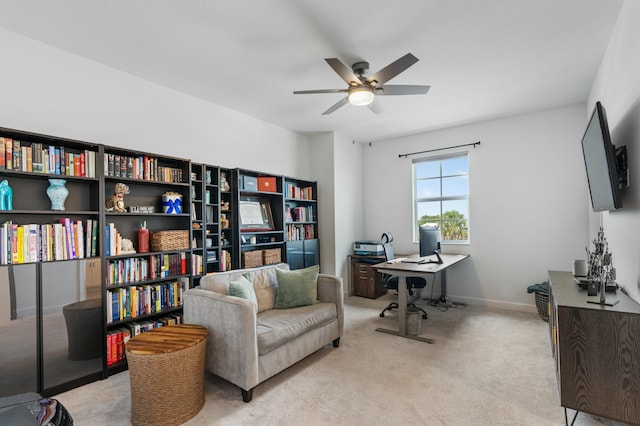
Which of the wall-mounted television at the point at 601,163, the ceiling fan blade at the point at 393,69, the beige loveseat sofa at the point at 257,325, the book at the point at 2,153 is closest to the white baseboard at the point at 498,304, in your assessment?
the wall-mounted television at the point at 601,163

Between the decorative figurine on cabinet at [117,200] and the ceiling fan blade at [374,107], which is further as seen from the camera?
the ceiling fan blade at [374,107]

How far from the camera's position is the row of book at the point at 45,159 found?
220 cm

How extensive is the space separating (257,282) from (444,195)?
347 cm

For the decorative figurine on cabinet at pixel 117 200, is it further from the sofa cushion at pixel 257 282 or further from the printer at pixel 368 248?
the printer at pixel 368 248

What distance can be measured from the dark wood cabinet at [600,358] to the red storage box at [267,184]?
11.0 feet

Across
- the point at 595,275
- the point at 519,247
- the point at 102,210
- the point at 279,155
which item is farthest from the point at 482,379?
the point at 279,155

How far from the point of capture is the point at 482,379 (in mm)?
2453

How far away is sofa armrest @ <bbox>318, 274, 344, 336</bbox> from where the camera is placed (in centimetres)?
312

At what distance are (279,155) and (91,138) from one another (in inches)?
97.7

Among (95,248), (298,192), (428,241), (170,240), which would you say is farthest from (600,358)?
(298,192)

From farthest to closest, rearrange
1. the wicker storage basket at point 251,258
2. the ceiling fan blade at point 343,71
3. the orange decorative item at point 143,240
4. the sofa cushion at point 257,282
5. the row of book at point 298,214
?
1. the row of book at point 298,214
2. the wicker storage basket at point 251,258
3. the orange decorative item at point 143,240
4. the sofa cushion at point 257,282
5. the ceiling fan blade at point 343,71

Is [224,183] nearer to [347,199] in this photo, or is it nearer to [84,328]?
[84,328]

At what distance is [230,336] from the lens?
7.40 ft

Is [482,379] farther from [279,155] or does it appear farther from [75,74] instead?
[75,74]
